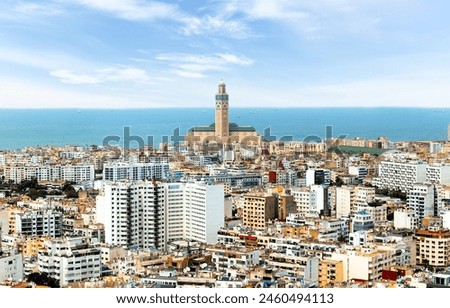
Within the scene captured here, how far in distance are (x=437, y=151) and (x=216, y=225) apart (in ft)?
22.1

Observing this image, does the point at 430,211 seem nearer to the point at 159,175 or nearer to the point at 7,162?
the point at 159,175

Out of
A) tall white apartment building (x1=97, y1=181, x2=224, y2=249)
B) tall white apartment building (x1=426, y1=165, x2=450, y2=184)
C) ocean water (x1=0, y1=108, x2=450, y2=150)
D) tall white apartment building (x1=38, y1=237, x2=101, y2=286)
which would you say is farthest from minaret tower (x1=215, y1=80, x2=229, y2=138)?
tall white apartment building (x1=426, y1=165, x2=450, y2=184)

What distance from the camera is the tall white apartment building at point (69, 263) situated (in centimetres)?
484

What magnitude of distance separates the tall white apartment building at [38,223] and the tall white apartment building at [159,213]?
523mm

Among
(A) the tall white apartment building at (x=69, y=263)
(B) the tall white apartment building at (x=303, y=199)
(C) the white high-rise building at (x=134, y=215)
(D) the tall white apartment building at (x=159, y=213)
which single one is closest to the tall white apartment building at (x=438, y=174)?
(B) the tall white apartment building at (x=303, y=199)

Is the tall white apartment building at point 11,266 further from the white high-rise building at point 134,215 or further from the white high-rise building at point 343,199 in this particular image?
the white high-rise building at point 343,199

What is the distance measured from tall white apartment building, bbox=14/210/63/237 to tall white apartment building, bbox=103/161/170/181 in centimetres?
343

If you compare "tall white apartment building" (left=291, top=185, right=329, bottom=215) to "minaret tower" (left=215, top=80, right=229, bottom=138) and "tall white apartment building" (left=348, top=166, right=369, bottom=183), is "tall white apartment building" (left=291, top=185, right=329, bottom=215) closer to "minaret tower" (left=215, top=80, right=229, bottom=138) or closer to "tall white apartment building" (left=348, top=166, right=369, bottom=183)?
"minaret tower" (left=215, top=80, right=229, bottom=138)

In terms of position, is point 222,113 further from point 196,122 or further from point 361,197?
point 361,197

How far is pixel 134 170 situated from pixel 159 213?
459 centimetres

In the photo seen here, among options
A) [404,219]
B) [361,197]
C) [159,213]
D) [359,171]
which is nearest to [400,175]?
[359,171]

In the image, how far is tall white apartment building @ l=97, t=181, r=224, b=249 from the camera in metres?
6.45

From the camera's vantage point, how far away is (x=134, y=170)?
11.1m

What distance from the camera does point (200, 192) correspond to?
6.68 meters
